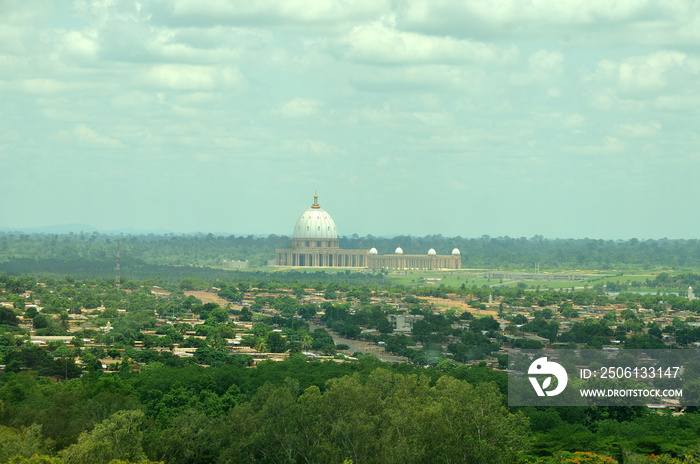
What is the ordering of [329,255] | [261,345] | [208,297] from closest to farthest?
[261,345], [208,297], [329,255]

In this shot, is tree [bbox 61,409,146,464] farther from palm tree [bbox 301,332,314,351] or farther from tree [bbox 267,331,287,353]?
palm tree [bbox 301,332,314,351]

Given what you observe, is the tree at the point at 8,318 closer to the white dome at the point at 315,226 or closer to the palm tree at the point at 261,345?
the palm tree at the point at 261,345

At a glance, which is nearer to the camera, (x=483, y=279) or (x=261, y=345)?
(x=261, y=345)

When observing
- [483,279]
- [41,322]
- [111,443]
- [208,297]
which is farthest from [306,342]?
[483,279]

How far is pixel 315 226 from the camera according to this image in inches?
6875

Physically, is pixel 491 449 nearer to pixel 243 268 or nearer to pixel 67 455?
pixel 67 455

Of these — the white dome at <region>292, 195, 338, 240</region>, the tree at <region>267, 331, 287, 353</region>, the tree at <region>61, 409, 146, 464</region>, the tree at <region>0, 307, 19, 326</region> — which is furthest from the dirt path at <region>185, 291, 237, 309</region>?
the white dome at <region>292, 195, 338, 240</region>

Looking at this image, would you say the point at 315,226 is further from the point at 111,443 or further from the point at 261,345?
the point at 111,443

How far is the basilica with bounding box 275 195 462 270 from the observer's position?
547ft

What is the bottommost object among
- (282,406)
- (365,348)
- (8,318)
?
(365,348)

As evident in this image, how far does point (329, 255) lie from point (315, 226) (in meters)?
7.01

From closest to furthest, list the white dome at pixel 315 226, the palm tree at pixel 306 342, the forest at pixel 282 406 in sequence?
the forest at pixel 282 406, the palm tree at pixel 306 342, the white dome at pixel 315 226

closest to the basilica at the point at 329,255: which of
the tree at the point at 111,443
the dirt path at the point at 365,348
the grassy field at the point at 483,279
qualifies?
the grassy field at the point at 483,279

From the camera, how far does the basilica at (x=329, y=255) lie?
16688 cm
